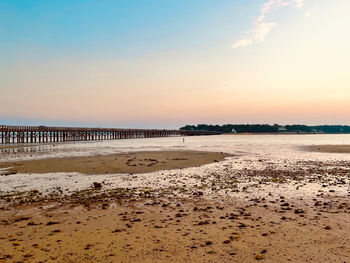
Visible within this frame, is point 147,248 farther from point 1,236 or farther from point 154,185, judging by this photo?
point 154,185

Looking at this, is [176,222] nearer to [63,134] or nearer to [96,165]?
[96,165]

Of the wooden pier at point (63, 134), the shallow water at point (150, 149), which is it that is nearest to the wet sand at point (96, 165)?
the shallow water at point (150, 149)

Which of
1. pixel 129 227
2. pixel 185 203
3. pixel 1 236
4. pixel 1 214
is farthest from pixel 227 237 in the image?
pixel 1 214

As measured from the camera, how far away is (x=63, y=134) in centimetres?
7788

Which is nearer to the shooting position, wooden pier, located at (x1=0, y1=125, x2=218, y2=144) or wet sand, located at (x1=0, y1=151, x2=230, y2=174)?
wet sand, located at (x1=0, y1=151, x2=230, y2=174)

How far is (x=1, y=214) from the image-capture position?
787 cm

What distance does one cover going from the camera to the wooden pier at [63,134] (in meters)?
65.4

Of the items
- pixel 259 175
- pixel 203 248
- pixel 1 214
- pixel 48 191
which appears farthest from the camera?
pixel 259 175

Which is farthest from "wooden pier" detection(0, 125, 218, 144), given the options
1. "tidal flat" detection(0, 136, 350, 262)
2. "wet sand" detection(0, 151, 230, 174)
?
"tidal flat" detection(0, 136, 350, 262)

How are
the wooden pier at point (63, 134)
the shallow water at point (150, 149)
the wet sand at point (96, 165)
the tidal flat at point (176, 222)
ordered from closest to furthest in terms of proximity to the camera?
1. the tidal flat at point (176, 222)
2. the wet sand at point (96, 165)
3. the shallow water at point (150, 149)
4. the wooden pier at point (63, 134)

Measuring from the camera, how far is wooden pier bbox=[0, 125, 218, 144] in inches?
2573

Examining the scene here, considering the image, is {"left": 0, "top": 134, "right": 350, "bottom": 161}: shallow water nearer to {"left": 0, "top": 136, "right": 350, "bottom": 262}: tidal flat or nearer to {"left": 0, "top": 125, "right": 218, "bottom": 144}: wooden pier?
{"left": 0, "top": 125, "right": 218, "bottom": 144}: wooden pier

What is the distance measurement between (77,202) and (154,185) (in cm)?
408

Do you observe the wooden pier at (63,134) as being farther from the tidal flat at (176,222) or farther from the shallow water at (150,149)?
the tidal flat at (176,222)
